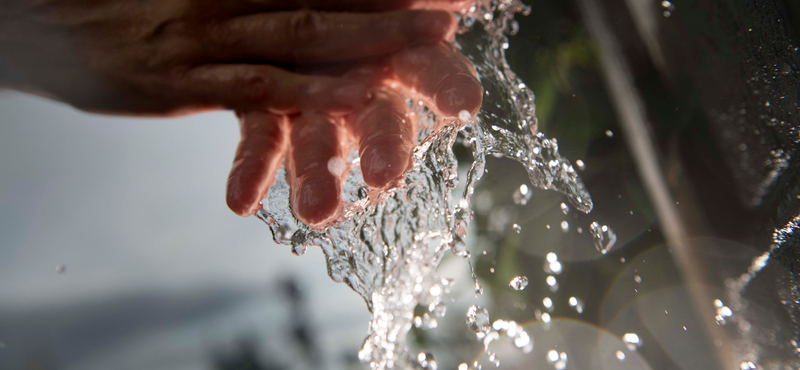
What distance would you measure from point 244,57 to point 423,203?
21.1 inches

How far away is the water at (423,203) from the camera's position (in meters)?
0.67

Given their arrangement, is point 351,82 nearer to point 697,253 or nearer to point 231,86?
point 231,86

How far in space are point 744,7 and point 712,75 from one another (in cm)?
21

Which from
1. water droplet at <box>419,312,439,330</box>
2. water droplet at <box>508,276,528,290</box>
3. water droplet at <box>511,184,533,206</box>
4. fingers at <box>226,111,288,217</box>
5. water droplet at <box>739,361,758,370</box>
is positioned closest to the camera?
fingers at <box>226,111,288,217</box>

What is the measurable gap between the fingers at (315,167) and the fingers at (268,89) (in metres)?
0.04

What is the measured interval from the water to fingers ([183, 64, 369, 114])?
0.12 m

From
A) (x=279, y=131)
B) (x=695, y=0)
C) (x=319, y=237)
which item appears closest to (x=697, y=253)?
(x=695, y=0)

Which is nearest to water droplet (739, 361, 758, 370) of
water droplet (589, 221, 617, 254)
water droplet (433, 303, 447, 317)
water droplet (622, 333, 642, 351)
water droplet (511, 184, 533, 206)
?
water droplet (622, 333, 642, 351)

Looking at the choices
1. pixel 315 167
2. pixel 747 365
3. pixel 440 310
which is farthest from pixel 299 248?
pixel 747 365

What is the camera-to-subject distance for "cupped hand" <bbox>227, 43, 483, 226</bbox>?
1.83ft

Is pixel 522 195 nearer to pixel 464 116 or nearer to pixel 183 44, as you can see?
pixel 464 116

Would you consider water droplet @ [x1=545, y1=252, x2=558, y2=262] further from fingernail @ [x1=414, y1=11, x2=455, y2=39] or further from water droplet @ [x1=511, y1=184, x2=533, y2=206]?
fingernail @ [x1=414, y1=11, x2=455, y2=39]

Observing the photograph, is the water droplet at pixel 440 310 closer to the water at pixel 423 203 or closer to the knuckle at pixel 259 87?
the water at pixel 423 203

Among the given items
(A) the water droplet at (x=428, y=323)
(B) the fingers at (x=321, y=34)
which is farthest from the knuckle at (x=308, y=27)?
(A) the water droplet at (x=428, y=323)
